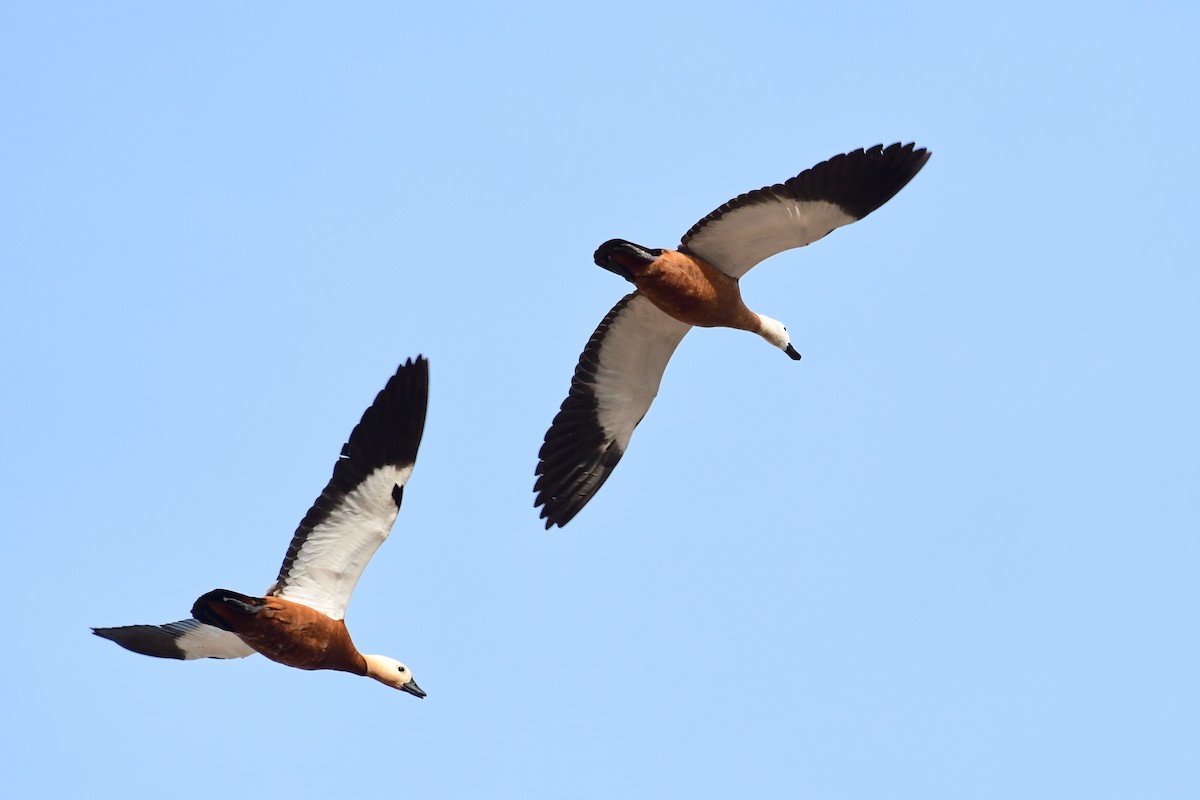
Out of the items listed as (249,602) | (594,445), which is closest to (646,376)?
(594,445)

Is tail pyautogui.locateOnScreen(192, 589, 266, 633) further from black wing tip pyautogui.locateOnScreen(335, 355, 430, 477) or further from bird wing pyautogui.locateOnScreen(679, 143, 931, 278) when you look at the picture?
bird wing pyautogui.locateOnScreen(679, 143, 931, 278)

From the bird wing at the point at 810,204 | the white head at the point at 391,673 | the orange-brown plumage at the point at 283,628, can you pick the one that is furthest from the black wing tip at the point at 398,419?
the bird wing at the point at 810,204

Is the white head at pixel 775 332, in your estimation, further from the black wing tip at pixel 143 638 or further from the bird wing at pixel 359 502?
the black wing tip at pixel 143 638

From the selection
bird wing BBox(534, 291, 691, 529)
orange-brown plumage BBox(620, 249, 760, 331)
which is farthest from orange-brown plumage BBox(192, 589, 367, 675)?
orange-brown plumage BBox(620, 249, 760, 331)

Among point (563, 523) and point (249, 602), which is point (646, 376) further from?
point (249, 602)

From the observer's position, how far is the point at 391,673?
1672cm

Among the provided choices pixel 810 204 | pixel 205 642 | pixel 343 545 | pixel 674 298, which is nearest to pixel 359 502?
pixel 343 545

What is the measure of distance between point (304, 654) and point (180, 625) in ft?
4.84

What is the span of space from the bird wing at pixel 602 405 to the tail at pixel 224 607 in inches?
134

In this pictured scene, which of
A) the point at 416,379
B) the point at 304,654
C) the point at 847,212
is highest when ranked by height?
the point at 847,212

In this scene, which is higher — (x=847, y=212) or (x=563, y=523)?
(x=847, y=212)

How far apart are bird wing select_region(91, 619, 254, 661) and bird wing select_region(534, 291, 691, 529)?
3.30 meters

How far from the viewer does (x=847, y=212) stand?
16062 millimetres

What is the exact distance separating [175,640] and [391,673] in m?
2.03
